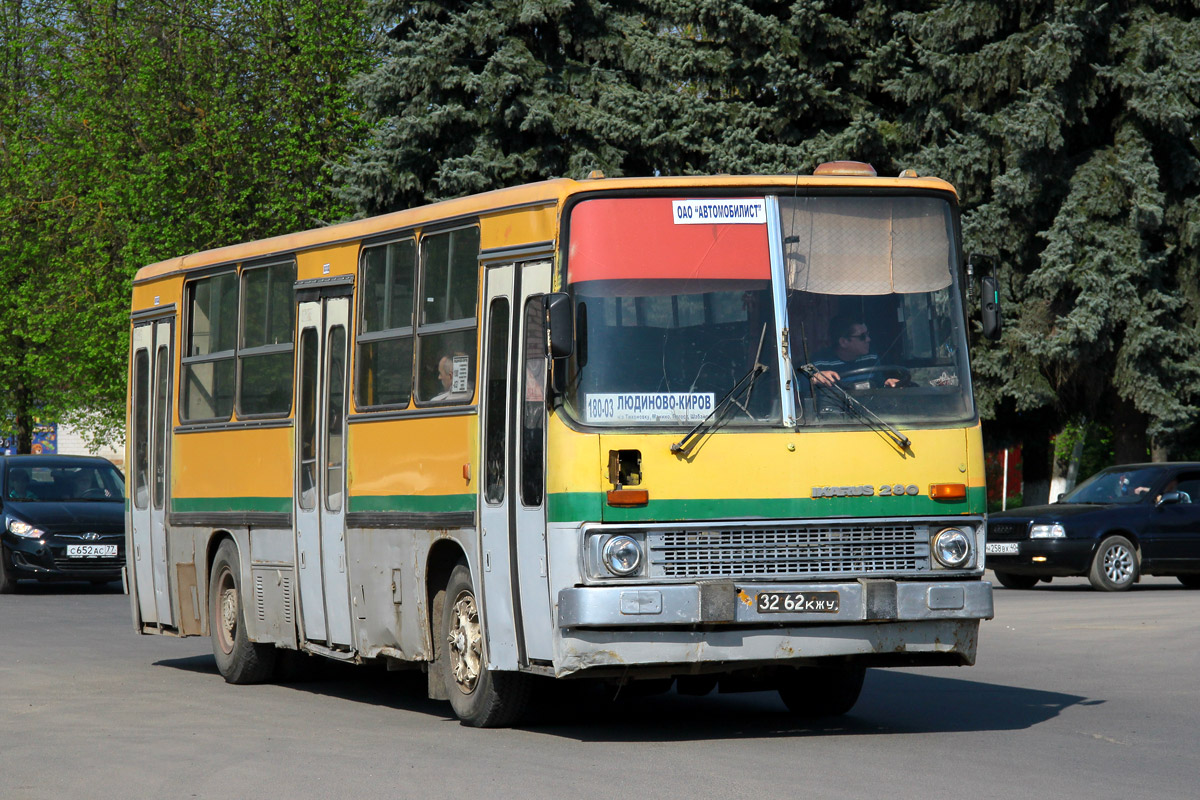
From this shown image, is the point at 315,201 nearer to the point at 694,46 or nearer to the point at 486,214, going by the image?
the point at 694,46

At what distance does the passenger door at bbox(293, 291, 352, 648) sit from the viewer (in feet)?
38.2

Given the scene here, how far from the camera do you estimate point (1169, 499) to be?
23.7 meters

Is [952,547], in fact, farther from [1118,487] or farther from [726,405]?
[1118,487]

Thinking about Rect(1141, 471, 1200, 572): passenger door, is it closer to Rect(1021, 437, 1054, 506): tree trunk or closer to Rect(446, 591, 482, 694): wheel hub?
Rect(1021, 437, 1054, 506): tree trunk

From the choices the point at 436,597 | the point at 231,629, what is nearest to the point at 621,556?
the point at 436,597

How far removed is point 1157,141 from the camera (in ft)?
99.5

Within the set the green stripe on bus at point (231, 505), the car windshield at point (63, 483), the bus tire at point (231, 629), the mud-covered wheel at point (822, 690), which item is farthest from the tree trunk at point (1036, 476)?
the mud-covered wheel at point (822, 690)

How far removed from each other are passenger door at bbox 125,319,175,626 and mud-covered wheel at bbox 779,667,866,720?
5.45 meters

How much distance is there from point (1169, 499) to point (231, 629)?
46.2ft

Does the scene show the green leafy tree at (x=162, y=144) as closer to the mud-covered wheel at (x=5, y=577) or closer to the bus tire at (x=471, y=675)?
the mud-covered wheel at (x=5, y=577)

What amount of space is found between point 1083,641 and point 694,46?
1778 cm

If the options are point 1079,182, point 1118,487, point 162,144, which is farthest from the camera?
point 162,144

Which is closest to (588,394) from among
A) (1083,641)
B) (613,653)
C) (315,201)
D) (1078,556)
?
(613,653)

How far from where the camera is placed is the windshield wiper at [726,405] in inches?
364
